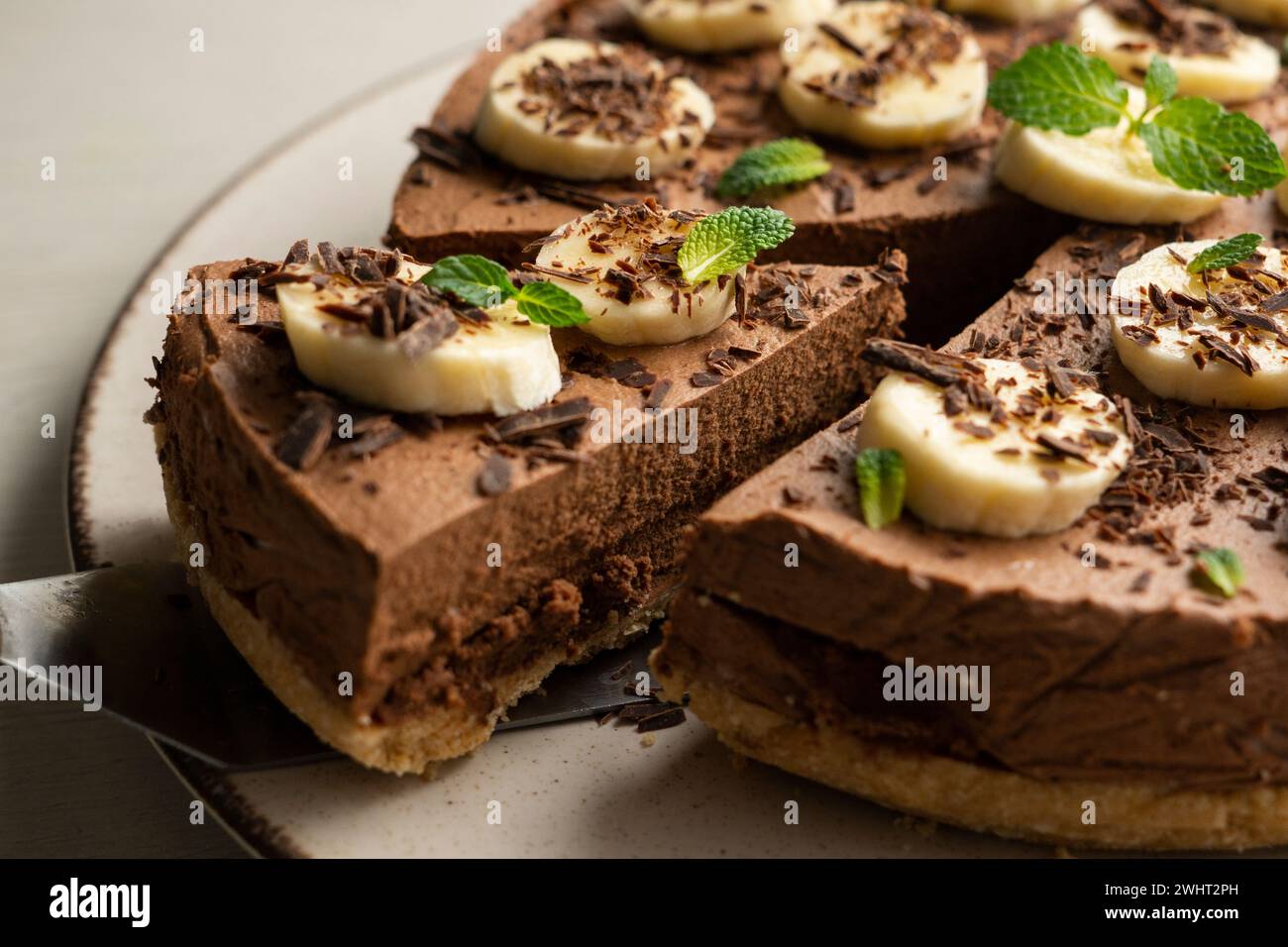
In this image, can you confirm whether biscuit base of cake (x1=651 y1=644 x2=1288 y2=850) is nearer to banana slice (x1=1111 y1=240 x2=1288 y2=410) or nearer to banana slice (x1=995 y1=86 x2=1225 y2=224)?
banana slice (x1=1111 y1=240 x2=1288 y2=410)

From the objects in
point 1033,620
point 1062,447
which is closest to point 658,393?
point 1062,447

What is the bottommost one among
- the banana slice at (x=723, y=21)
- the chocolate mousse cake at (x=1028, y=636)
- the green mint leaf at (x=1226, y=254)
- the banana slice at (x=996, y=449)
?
the chocolate mousse cake at (x=1028, y=636)

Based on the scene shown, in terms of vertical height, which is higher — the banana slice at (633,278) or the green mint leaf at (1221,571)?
the banana slice at (633,278)

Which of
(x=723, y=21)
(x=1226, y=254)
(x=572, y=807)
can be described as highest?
(x=723, y=21)

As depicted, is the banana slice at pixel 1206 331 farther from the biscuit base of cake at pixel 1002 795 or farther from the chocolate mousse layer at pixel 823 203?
the biscuit base of cake at pixel 1002 795

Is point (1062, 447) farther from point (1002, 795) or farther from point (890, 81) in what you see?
point (890, 81)

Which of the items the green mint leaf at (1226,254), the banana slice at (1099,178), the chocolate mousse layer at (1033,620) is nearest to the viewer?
the chocolate mousse layer at (1033,620)

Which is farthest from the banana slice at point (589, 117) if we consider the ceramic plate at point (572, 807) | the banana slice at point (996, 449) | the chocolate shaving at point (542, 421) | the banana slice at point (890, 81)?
the ceramic plate at point (572, 807)
